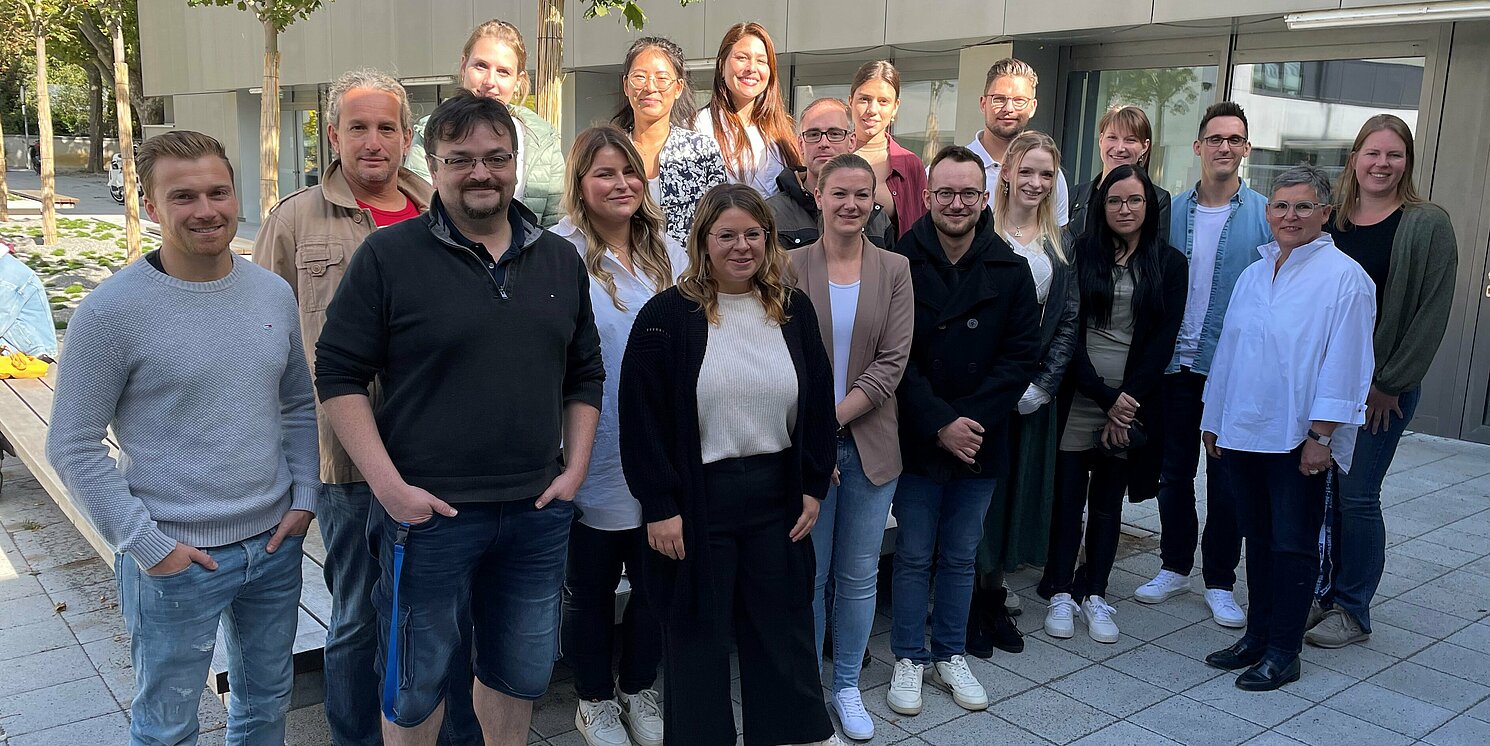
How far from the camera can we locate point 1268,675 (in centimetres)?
422

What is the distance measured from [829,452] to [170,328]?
1871mm

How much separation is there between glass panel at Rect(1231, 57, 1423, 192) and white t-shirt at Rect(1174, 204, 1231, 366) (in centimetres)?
459

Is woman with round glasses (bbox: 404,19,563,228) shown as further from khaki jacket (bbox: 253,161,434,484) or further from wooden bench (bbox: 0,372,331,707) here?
wooden bench (bbox: 0,372,331,707)

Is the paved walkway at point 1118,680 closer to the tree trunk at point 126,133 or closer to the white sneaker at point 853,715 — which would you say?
the white sneaker at point 853,715

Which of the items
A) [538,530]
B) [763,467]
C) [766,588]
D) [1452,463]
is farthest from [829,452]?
[1452,463]

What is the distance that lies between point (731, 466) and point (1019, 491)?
1.77 m

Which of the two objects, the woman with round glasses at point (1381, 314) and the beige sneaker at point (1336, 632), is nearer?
the woman with round glasses at point (1381, 314)

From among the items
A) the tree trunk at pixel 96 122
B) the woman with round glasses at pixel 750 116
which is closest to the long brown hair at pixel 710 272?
the woman with round glasses at pixel 750 116

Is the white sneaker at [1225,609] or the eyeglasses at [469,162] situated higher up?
the eyeglasses at [469,162]

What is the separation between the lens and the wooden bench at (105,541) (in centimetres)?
347

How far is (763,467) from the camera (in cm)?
332

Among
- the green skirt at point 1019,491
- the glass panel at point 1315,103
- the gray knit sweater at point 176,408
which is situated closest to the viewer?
the gray knit sweater at point 176,408

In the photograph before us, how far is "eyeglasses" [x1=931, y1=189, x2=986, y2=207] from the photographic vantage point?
3.88 metres

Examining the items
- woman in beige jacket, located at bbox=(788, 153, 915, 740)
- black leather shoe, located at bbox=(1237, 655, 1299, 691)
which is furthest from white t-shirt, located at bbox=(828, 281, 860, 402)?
black leather shoe, located at bbox=(1237, 655, 1299, 691)
